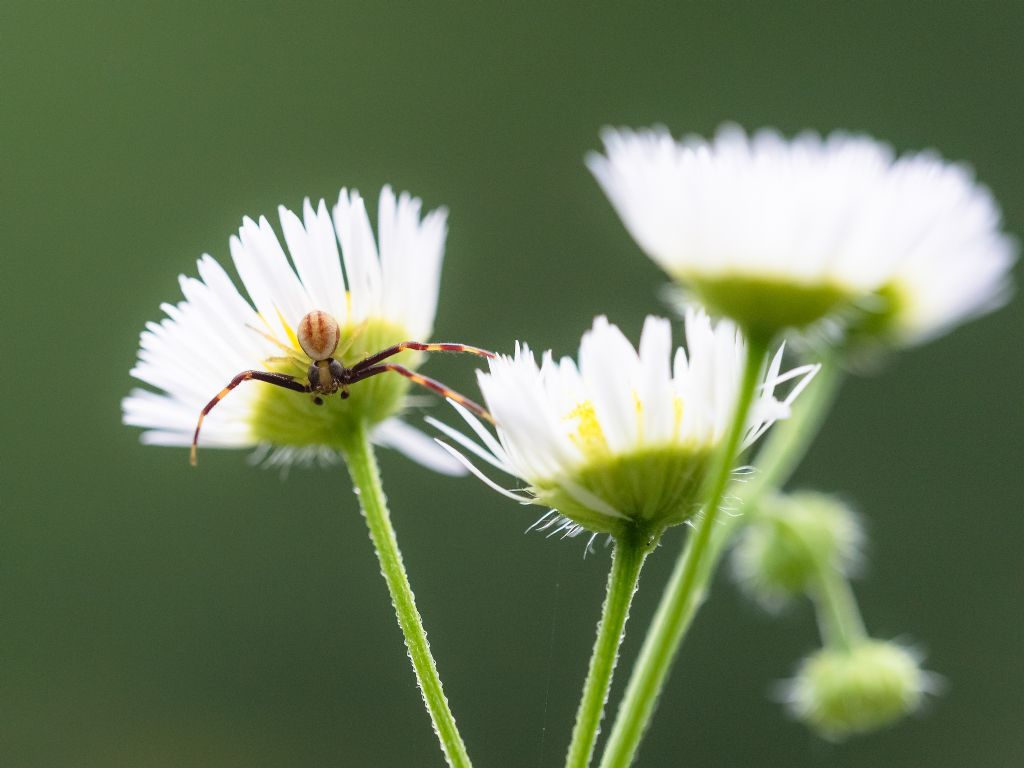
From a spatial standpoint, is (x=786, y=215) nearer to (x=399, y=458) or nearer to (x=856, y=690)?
(x=856, y=690)

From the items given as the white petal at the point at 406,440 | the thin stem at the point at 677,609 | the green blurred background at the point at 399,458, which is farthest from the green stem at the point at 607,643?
the green blurred background at the point at 399,458

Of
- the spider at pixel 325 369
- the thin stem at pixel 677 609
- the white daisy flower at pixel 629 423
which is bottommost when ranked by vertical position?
the thin stem at pixel 677 609

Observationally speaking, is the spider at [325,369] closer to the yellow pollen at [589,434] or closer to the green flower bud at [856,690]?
the yellow pollen at [589,434]

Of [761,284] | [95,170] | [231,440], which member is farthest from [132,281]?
[761,284]

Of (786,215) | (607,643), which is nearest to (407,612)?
(607,643)

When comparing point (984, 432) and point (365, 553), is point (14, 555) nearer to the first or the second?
point (365, 553)

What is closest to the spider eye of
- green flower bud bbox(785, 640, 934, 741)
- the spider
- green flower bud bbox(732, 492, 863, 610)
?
the spider
